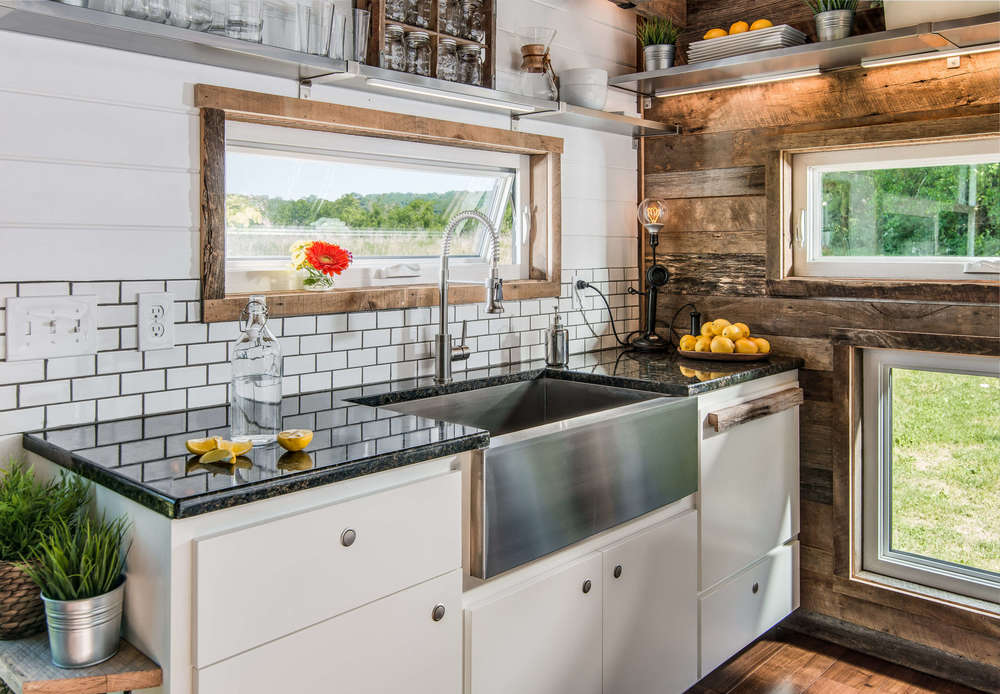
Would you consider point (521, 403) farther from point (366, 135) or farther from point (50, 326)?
point (50, 326)

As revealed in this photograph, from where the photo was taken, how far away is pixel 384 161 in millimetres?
2648

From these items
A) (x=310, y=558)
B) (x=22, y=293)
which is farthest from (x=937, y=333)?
(x=22, y=293)

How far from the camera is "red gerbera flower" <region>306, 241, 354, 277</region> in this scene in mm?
2367

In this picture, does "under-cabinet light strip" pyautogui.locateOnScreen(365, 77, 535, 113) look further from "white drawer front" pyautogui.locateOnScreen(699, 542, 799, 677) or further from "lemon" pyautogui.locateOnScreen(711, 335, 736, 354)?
"white drawer front" pyautogui.locateOnScreen(699, 542, 799, 677)

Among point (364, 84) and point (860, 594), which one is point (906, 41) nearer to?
point (364, 84)

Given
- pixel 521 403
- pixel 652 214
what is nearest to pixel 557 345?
pixel 521 403

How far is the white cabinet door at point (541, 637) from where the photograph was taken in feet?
6.10

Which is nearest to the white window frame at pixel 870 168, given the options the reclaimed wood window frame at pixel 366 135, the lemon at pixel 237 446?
the reclaimed wood window frame at pixel 366 135

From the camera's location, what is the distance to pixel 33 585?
1513 millimetres

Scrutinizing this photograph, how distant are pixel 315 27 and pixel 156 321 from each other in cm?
83

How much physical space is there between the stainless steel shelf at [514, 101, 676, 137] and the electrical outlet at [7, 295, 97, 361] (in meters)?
1.54

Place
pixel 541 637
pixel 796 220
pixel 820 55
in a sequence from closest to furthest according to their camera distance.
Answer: pixel 541 637, pixel 820 55, pixel 796 220

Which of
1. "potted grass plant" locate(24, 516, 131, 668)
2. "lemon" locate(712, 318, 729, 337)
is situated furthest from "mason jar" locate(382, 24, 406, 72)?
"potted grass plant" locate(24, 516, 131, 668)

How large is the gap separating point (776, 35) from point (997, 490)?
1611 millimetres
